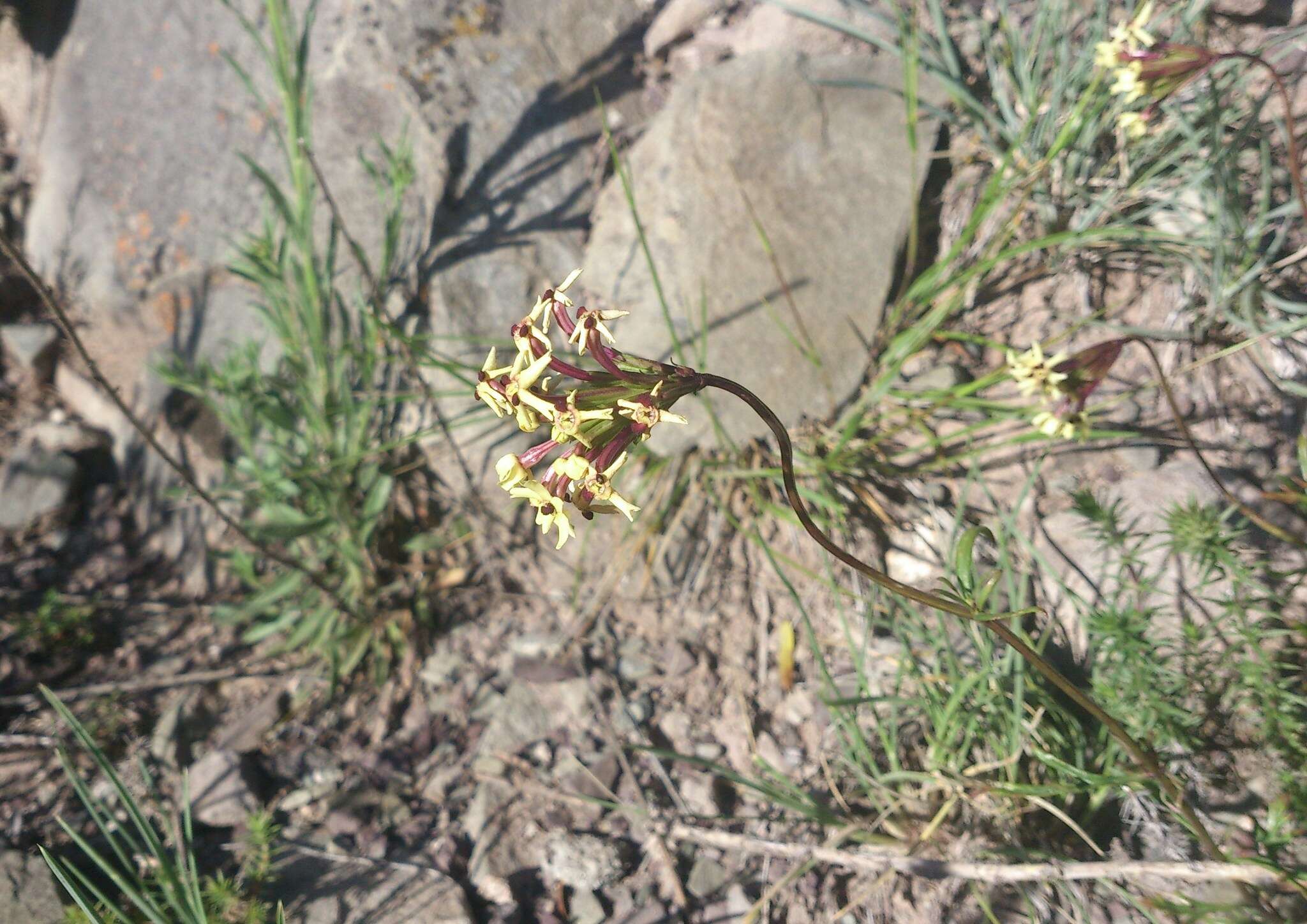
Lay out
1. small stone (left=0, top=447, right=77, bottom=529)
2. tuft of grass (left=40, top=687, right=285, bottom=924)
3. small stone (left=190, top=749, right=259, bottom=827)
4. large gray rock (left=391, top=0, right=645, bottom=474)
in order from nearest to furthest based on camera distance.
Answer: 1. tuft of grass (left=40, top=687, right=285, bottom=924)
2. small stone (left=190, top=749, right=259, bottom=827)
3. large gray rock (left=391, top=0, right=645, bottom=474)
4. small stone (left=0, top=447, right=77, bottom=529)

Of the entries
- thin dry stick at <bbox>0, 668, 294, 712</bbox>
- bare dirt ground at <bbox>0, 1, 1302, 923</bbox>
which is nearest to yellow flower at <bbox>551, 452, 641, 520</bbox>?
bare dirt ground at <bbox>0, 1, 1302, 923</bbox>

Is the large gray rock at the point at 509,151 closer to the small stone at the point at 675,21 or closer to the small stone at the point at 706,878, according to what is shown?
the small stone at the point at 675,21

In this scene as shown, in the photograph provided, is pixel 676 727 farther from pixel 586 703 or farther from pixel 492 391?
pixel 492 391

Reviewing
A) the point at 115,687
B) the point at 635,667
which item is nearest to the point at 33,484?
the point at 115,687

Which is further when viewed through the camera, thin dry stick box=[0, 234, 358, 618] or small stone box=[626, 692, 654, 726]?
small stone box=[626, 692, 654, 726]

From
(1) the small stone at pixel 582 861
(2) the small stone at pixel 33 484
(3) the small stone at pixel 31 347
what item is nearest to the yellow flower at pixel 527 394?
(1) the small stone at pixel 582 861

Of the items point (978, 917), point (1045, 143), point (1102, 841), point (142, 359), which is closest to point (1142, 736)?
point (1102, 841)

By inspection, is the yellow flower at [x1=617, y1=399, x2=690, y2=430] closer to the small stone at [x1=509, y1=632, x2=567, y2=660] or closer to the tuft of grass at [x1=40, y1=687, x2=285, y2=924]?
the tuft of grass at [x1=40, y1=687, x2=285, y2=924]
